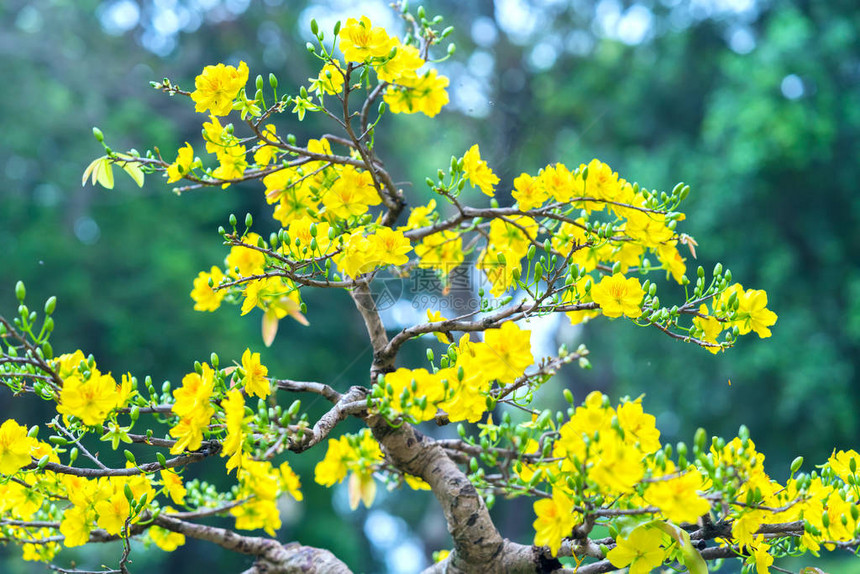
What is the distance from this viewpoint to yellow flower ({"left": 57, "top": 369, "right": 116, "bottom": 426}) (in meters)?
0.76

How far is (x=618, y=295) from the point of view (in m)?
0.86

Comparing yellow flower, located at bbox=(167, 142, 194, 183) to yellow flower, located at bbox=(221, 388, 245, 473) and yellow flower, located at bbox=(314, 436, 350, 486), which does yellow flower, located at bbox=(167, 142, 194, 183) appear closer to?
yellow flower, located at bbox=(221, 388, 245, 473)

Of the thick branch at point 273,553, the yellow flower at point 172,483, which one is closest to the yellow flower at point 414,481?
the thick branch at point 273,553

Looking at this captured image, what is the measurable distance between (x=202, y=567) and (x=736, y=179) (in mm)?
3772

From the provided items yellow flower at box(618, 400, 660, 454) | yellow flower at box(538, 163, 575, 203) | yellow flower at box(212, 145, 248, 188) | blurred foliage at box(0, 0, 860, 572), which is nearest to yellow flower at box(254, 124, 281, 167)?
yellow flower at box(212, 145, 248, 188)

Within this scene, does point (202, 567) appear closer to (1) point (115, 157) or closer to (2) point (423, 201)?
(2) point (423, 201)

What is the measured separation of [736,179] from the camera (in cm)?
379

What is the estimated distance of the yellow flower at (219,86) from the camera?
89cm

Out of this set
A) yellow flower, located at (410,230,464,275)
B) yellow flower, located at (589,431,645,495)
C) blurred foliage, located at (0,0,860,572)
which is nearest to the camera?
yellow flower, located at (589,431,645,495)

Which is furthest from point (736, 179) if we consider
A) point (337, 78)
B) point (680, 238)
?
point (337, 78)

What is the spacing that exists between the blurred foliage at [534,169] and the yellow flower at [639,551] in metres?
2.56

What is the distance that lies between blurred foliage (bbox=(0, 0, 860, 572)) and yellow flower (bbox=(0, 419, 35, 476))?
2550mm

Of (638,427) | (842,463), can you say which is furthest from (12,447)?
(842,463)

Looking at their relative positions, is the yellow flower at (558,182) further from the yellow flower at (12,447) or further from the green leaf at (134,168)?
the yellow flower at (12,447)
